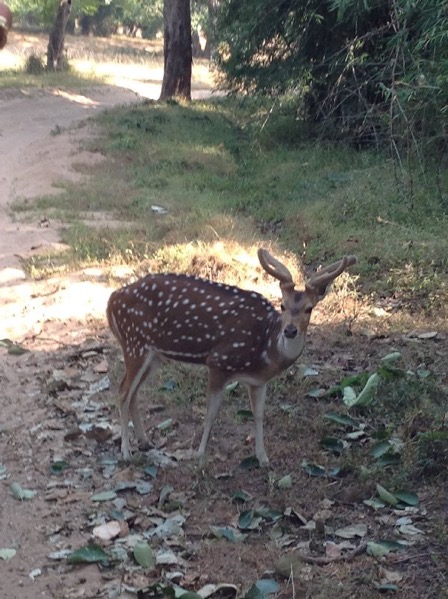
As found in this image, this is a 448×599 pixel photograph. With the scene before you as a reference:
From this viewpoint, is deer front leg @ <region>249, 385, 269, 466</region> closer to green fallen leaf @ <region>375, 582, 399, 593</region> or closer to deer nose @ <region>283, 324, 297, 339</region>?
deer nose @ <region>283, 324, 297, 339</region>

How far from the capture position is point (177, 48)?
23.8 meters

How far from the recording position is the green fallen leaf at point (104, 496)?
5.89 m

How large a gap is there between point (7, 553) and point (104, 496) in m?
0.86

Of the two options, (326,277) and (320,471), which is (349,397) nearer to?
(320,471)

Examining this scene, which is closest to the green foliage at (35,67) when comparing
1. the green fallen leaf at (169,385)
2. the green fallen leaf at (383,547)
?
the green fallen leaf at (169,385)

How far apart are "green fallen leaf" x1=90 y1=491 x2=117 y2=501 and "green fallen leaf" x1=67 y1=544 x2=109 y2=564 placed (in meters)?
0.72

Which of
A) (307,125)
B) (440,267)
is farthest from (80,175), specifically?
(440,267)

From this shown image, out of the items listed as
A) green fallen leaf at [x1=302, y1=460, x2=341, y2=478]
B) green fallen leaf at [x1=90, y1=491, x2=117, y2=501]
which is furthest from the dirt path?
green fallen leaf at [x1=302, y1=460, x2=341, y2=478]

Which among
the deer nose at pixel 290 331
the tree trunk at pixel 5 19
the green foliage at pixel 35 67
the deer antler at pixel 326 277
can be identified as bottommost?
the green foliage at pixel 35 67

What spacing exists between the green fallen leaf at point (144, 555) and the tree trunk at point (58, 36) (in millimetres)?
28156

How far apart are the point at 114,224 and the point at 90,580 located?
8.30 meters

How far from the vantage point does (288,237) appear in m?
12.0

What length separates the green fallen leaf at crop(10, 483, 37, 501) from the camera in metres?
5.93

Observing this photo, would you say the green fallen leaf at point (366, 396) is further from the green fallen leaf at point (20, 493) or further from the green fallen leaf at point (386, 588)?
the green fallen leaf at point (20, 493)
